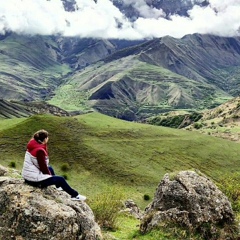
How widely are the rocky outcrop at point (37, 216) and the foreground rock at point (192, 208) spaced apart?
787 cm

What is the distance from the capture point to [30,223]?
71.6 feet

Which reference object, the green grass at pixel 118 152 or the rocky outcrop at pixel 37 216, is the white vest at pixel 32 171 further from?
the green grass at pixel 118 152

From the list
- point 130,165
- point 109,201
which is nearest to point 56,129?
point 130,165

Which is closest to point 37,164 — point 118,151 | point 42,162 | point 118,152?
point 42,162

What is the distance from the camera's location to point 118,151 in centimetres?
10456

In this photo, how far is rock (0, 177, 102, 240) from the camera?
21.9 m

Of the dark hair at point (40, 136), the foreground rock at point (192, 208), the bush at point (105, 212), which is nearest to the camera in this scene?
the dark hair at point (40, 136)

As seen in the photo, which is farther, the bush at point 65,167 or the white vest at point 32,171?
the bush at point 65,167

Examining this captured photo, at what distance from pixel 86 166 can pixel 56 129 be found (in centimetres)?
2152

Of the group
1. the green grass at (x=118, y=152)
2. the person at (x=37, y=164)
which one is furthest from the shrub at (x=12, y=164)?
the person at (x=37, y=164)

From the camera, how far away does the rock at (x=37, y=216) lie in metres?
21.9

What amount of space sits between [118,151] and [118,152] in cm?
78

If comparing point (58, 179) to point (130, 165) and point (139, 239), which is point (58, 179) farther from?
point (130, 165)

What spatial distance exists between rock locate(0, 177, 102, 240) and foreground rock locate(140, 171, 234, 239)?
7835 mm
